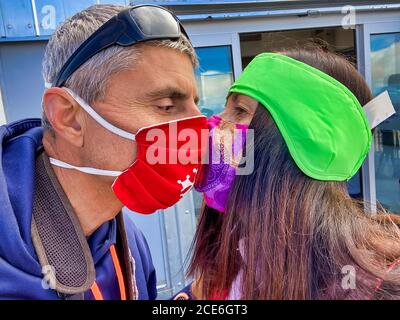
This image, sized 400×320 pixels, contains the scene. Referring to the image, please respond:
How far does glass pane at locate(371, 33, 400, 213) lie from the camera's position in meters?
3.04

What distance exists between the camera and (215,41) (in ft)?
8.05

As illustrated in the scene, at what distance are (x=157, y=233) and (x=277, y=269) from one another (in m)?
1.43

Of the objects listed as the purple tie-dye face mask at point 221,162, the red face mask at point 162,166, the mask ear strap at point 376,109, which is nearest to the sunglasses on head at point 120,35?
the red face mask at point 162,166

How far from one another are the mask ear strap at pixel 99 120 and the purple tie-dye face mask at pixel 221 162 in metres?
0.34

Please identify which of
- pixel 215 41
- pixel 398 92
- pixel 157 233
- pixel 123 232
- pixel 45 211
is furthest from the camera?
pixel 398 92

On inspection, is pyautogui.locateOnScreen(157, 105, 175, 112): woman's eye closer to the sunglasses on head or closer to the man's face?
the man's face

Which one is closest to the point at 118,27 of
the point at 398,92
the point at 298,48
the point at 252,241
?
the point at 298,48

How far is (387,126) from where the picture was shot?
3346 mm

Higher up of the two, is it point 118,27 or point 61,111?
point 118,27

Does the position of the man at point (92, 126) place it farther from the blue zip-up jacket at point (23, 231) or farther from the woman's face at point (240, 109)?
the woman's face at point (240, 109)

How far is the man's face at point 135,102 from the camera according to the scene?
0.98 meters

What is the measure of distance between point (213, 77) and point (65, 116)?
1769 mm

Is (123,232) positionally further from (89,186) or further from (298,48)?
(298,48)

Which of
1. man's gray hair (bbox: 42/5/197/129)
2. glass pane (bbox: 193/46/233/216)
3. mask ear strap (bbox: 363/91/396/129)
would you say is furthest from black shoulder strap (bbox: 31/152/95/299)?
glass pane (bbox: 193/46/233/216)
